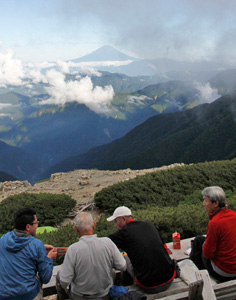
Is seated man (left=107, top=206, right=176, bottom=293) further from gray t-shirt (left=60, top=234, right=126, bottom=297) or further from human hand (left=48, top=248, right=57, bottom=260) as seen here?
human hand (left=48, top=248, right=57, bottom=260)

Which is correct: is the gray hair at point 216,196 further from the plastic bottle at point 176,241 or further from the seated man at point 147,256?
the plastic bottle at point 176,241

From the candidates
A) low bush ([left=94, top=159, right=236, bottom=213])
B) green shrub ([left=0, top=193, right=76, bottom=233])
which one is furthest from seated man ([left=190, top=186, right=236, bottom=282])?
green shrub ([left=0, top=193, right=76, bottom=233])

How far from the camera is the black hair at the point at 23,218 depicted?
389cm

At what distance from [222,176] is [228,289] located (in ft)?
36.4

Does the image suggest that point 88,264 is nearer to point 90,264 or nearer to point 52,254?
point 90,264

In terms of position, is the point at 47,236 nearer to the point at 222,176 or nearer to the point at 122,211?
the point at 122,211

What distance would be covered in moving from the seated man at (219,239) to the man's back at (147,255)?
0.74 m

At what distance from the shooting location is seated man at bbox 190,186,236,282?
421cm

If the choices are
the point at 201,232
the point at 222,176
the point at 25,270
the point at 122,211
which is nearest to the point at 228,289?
the point at 122,211

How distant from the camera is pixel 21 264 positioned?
3.74 m

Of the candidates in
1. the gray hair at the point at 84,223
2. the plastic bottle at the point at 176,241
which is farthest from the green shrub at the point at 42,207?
the gray hair at the point at 84,223

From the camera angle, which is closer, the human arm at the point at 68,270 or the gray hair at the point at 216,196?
the human arm at the point at 68,270

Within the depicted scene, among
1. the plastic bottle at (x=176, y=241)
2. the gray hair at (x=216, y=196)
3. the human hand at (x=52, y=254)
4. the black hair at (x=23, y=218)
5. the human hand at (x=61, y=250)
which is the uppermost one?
the black hair at (x=23, y=218)

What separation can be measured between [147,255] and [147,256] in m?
0.01
